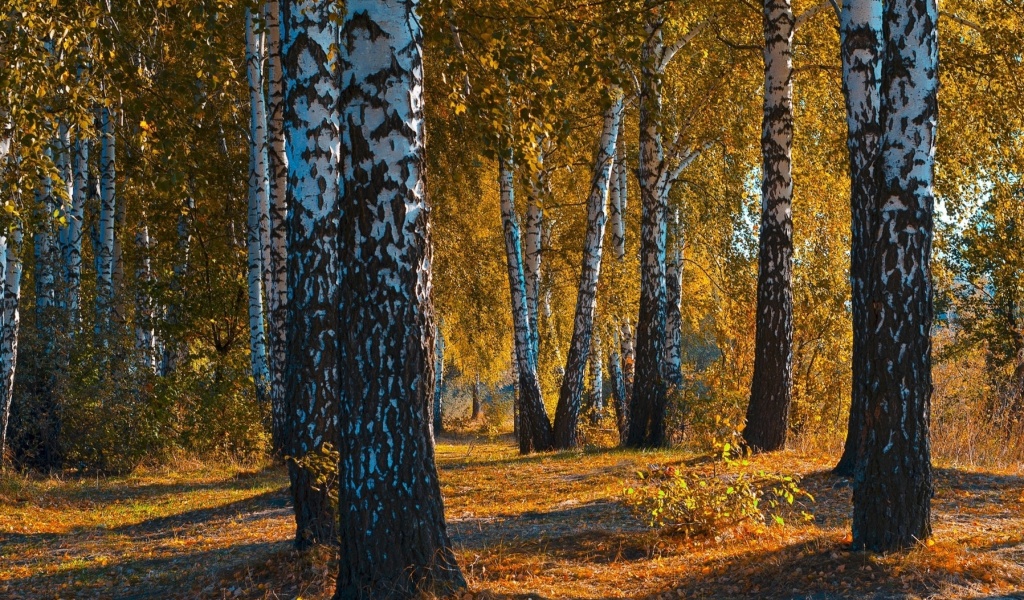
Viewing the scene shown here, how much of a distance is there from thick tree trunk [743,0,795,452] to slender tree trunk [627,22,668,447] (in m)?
2.43

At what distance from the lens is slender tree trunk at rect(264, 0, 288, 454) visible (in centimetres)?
1141

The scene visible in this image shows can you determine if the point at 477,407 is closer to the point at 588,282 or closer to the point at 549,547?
the point at 588,282

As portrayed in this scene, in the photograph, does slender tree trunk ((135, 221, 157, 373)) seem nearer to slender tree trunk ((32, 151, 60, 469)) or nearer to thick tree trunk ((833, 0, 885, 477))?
slender tree trunk ((32, 151, 60, 469))

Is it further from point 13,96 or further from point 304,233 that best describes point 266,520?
point 13,96

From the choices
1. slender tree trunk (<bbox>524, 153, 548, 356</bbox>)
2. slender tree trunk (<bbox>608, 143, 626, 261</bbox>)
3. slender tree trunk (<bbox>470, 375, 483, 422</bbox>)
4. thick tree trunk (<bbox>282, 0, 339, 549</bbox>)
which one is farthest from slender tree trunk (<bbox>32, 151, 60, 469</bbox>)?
slender tree trunk (<bbox>470, 375, 483, 422</bbox>)

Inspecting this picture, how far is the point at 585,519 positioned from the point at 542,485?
2.81 metres

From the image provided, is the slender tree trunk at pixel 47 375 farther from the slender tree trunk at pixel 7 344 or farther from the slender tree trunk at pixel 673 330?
the slender tree trunk at pixel 673 330

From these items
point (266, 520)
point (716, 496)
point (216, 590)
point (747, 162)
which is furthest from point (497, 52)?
point (747, 162)

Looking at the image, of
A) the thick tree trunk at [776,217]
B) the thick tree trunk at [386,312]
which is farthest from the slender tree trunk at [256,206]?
the thick tree trunk at [386,312]

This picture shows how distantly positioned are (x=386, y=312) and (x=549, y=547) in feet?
9.57

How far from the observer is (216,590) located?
6.53 m

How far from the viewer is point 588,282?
15305 millimetres

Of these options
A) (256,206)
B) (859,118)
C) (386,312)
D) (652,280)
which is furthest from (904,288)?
(256,206)

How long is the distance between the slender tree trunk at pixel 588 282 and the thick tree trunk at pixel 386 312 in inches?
373
